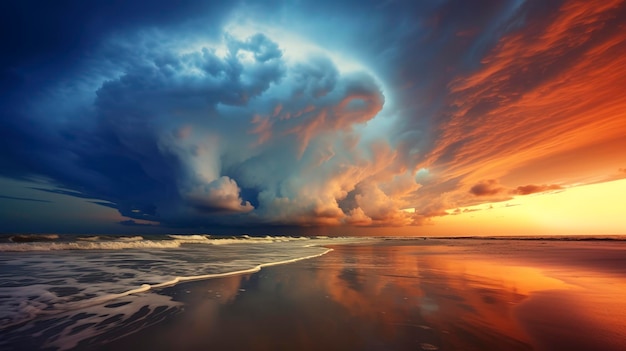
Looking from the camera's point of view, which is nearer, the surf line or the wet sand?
the wet sand

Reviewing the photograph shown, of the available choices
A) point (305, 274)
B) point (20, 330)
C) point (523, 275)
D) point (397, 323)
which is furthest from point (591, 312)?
point (20, 330)

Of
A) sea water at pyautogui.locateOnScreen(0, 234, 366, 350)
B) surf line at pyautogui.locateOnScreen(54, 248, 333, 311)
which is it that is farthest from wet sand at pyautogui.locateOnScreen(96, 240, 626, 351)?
surf line at pyautogui.locateOnScreen(54, 248, 333, 311)

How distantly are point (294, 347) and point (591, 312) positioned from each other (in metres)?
6.82

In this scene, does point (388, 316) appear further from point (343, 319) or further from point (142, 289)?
point (142, 289)

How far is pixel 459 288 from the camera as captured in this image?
9.39m

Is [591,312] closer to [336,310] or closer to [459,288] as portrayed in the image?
[459,288]

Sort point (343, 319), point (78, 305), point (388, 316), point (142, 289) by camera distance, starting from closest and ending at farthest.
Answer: point (343, 319), point (388, 316), point (78, 305), point (142, 289)

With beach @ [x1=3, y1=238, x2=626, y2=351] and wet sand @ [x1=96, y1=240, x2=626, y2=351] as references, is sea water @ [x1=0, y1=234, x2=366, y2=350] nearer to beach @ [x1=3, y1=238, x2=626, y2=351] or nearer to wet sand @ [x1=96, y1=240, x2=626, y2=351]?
beach @ [x1=3, y1=238, x2=626, y2=351]

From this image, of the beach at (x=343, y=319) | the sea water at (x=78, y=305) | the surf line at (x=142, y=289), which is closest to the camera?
the beach at (x=343, y=319)

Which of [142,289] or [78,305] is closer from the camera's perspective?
[78,305]

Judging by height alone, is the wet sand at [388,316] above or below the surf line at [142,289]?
below

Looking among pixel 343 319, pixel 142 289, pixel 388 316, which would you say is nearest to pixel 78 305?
pixel 142 289

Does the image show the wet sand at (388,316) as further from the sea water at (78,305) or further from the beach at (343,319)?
the sea water at (78,305)

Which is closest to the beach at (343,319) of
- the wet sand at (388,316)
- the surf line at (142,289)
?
the wet sand at (388,316)
